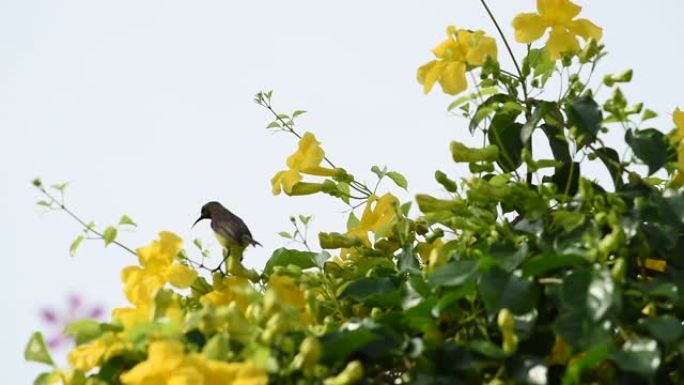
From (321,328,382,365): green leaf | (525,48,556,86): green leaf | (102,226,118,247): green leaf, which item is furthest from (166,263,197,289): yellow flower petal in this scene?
(525,48,556,86): green leaf

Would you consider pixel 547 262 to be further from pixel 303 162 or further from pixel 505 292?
pixel 303 162

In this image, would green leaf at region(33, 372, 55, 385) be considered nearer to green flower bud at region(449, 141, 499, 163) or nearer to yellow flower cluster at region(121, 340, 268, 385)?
yellow flower cluster at region(121, 340, 268, 385)

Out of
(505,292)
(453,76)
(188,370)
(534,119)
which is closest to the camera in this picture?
(188,370)

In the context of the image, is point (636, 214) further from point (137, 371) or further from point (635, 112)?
point (137, 371)

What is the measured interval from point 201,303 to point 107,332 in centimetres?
19

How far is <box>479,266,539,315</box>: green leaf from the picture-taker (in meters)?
1.46

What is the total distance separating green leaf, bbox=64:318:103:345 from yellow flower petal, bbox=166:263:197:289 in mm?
140

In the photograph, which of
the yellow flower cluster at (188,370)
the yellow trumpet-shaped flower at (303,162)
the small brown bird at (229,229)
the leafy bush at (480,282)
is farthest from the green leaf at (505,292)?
the yellow trumpet-shaped flower at (303,162)

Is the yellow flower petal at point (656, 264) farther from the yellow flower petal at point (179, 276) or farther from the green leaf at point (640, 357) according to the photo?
the yellow flower petal at point (179, 276)

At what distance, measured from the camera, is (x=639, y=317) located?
1494mm

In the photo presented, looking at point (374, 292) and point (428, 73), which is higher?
point (428, 73)

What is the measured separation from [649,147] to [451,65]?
0.34 meters

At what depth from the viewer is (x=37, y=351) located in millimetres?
1600

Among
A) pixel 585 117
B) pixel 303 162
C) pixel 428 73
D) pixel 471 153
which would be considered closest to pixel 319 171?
pixel 303 162
